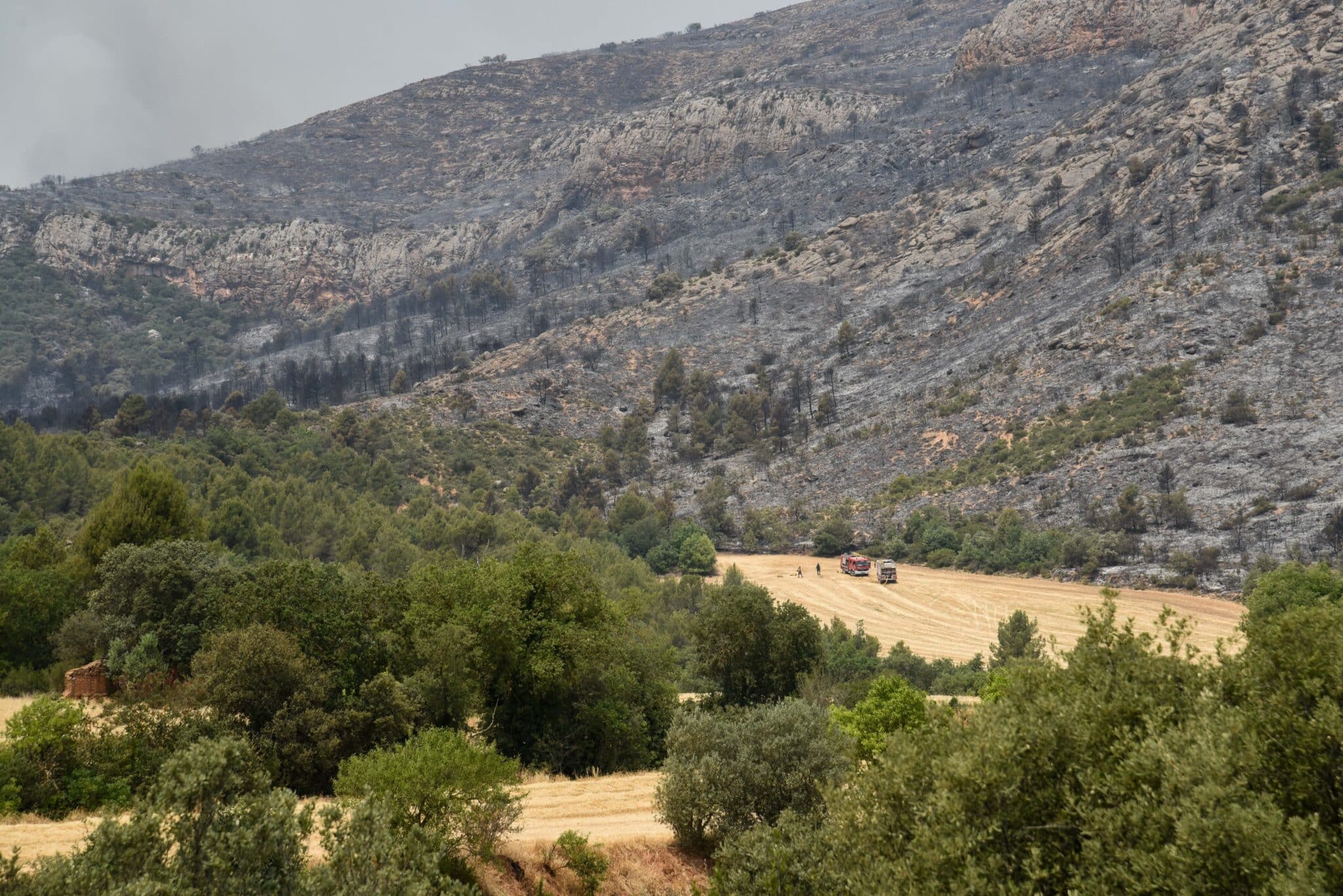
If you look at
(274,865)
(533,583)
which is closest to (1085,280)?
(533,583)

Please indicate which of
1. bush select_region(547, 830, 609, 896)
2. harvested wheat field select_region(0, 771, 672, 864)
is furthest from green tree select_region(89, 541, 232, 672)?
bush select_region(547, 830, 609, 896)

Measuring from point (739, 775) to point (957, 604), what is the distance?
152 feet

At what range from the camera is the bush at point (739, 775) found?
19797mm

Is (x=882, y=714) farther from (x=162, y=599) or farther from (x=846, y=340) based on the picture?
(x=846, y=340)

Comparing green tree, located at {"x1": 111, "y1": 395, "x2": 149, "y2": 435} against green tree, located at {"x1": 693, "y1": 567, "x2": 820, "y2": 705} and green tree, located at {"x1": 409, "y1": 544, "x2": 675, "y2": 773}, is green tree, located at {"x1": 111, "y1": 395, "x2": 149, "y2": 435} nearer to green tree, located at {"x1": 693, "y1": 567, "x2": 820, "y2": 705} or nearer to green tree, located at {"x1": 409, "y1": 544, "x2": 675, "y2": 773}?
green tree, located at {"x1": 409, "y1": 544, "x2": 675, "y2": 773}

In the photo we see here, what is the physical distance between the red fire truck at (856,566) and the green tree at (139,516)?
48.1m

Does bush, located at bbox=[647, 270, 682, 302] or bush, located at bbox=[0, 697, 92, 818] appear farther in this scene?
bush, located at bbox=[647, 270, 682, 302]

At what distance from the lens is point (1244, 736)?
11602 mm

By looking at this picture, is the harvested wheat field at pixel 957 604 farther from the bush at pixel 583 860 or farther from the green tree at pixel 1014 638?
the bush at pixel 583 860

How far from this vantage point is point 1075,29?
503 ft

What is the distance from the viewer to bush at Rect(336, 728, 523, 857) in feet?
52.2

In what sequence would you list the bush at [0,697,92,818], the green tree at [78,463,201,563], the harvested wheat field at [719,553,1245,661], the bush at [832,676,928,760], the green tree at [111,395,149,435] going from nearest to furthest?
the bush at [0,697,92,818] < the bush at [832,676,928,760] < the green tree at [78,463,201,563] < the harvested wheat field at [719,553,1245,661] < the green tree at [111,395,149,435]

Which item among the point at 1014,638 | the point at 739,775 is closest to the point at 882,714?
the point at 739,775

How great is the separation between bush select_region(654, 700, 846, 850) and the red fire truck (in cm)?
5338
